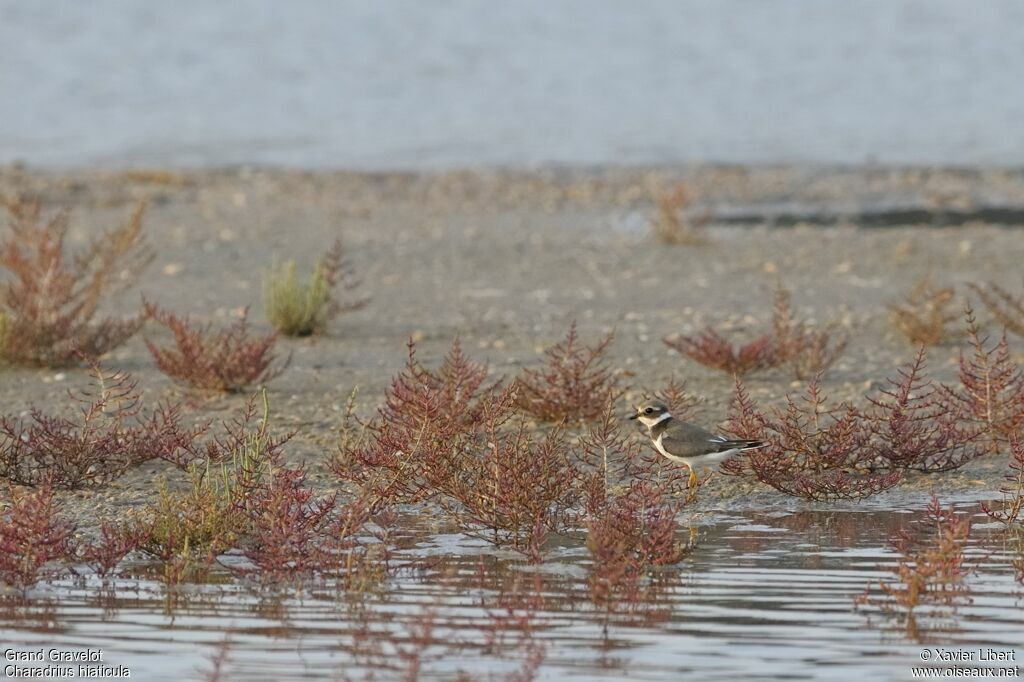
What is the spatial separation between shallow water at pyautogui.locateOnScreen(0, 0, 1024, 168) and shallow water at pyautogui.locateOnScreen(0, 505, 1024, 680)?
1492 centimetres

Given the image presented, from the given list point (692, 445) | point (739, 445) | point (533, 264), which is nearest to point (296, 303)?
point (533, 264)

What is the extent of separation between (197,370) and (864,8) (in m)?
26.9

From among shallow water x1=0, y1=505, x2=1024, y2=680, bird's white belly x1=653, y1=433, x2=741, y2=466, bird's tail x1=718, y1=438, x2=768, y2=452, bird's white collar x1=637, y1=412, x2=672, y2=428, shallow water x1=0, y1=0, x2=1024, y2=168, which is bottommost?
shallow water x1=0, y1=505, x2=1024, y2=680

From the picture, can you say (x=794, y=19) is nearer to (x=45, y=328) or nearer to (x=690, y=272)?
(x=690, y=272)

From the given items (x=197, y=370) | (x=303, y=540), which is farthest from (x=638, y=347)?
(x=303, y=540)

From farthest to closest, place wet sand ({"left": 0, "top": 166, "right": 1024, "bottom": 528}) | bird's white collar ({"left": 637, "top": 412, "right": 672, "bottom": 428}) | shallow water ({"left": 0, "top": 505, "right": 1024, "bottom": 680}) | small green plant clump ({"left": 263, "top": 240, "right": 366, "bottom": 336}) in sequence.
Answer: small green plant clump ({"left": 263, "top": 240, "right": 366, "bottom": 336}), wet sand ({"left": 0, "top": 166, "right": 1024, "bottom": 528}), bird's white collar ({"left": 637, "top": 412, "right": 672, "bottom": 428}), shallow water ({"left": 0, "top": 505, "right": 1024, "bottom": 680})

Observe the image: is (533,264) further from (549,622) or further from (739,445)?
(549,622)

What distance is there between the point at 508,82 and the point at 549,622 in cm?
2194

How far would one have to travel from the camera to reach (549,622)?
18.1 feet

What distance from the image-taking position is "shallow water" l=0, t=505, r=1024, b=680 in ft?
16.7

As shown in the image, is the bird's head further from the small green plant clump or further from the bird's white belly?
the small green plant clump

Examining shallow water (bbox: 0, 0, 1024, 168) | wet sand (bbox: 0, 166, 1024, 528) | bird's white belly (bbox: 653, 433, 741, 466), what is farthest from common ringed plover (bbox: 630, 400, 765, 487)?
shallow water (bbox: 0, 0, 1024, 168)

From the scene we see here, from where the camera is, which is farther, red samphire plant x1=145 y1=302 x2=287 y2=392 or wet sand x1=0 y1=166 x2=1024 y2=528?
wet sand x1=0 y1=166 x2=1024 y2=528

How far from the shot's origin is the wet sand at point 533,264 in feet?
31.2
